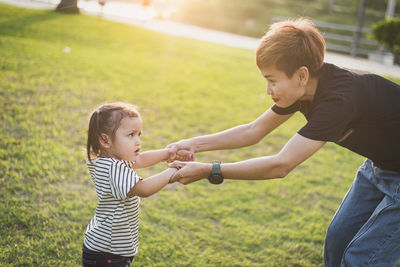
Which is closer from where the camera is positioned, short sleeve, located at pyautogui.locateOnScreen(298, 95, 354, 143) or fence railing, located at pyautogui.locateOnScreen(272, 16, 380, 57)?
short sleeve, located at pyautogui.locateOnScreen(298, 95, 354, 143)

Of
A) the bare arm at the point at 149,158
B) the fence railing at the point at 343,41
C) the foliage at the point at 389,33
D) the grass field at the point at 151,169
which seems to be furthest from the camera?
the fence railing at the point at 343,41

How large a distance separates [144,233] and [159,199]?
74cm

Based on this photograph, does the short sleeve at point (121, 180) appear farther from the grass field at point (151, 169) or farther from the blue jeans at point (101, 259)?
the grass field at point (151, 169)

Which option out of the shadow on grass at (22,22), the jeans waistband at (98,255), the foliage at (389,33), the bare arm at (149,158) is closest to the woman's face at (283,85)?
the bare arm at (149,158)

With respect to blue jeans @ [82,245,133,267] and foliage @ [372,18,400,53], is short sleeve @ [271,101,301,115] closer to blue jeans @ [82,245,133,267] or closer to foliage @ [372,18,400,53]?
blue jeans @ [82,245,133,267]

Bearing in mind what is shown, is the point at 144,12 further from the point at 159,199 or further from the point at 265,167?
the point at 265,167

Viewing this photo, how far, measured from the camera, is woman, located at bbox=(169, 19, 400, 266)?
2.16 meters

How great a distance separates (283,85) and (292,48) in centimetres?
23

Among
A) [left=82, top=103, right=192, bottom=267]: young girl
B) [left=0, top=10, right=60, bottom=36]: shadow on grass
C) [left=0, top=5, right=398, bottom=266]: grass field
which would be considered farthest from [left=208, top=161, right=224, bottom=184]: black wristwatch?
[left=0, top=10, right=60, bottom=36]: shadow on grass

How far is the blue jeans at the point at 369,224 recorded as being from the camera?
2258mm

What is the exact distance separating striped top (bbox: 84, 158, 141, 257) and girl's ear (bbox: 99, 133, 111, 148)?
0.10 metres

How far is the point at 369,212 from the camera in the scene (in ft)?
8.52

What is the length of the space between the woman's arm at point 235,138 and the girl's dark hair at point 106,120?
0.71 m

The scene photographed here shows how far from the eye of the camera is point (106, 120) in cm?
224
